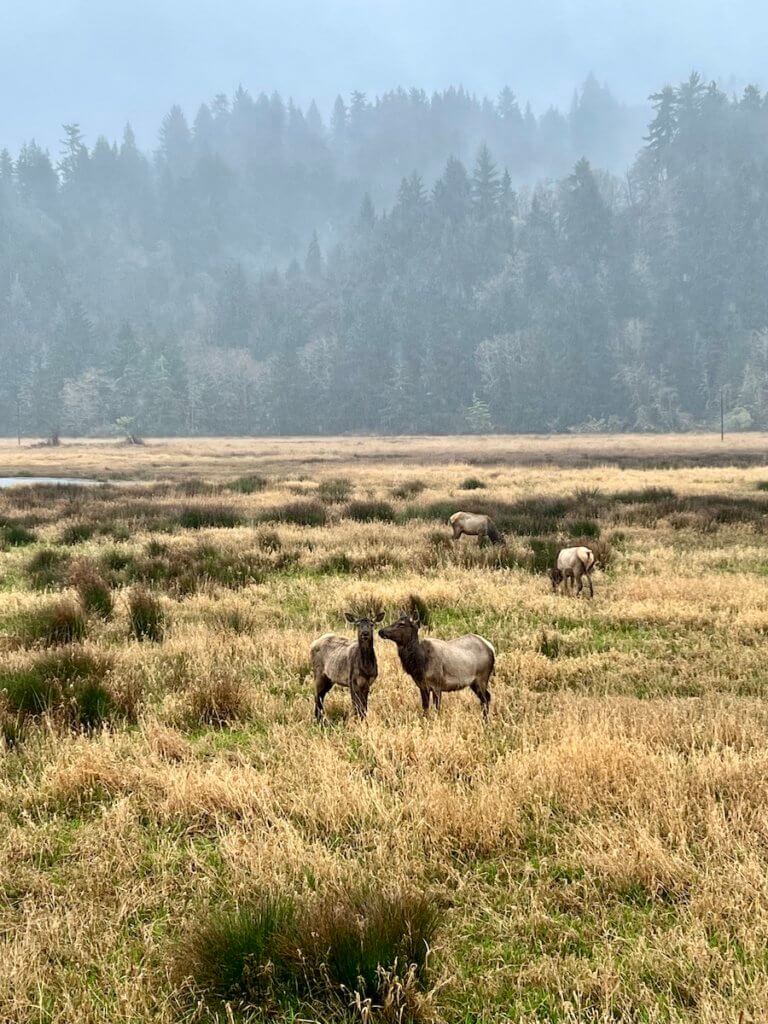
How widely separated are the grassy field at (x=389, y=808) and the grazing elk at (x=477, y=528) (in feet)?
13.3

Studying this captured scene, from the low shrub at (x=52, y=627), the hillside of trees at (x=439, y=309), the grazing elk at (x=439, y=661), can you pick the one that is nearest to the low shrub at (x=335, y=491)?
the low shrub at (x=52, y=627)

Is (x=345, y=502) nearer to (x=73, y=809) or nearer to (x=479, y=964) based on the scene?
(x=73, y=809)

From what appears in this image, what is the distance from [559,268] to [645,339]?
20.8 metres

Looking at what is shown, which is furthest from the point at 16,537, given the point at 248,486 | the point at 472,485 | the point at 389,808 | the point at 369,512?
the point at 472,485

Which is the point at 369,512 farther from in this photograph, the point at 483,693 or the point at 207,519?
the point at 483,693

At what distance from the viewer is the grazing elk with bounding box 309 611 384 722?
213 inches

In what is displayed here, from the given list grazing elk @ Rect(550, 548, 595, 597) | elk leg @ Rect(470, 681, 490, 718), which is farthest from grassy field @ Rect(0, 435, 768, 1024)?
grazing elk @ Rect(550, 548, 595, 597)

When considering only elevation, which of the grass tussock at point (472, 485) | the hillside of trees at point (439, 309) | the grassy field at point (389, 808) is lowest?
the grassy field at point (389, 808)

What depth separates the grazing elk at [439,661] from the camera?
18.0 ft

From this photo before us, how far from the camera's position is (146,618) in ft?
28.8

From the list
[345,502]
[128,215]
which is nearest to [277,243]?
[128,215]

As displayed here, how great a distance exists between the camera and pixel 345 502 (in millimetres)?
21828

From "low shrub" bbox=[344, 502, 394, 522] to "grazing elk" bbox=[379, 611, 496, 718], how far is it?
1233 centimetres

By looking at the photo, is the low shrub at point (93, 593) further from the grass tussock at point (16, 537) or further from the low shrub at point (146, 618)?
the grass tussock at point (16, 537)
